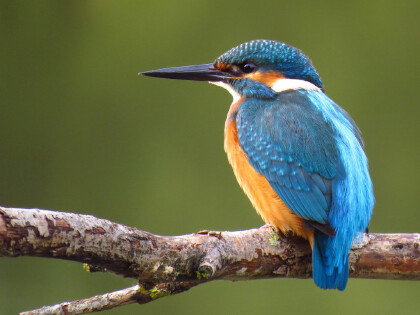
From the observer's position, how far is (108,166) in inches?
136

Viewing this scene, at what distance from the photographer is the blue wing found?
1.99 metres

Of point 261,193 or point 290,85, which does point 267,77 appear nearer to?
point 290,85

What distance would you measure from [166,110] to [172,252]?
A: 1.92 metres

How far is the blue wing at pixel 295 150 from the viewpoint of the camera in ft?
6.52

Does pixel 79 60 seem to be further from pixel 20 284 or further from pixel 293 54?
pixel 293 54

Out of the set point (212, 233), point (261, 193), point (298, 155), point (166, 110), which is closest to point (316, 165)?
point (298, 155)

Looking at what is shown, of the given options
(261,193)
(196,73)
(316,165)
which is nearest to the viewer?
(316,165)

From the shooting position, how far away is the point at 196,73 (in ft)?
8.22

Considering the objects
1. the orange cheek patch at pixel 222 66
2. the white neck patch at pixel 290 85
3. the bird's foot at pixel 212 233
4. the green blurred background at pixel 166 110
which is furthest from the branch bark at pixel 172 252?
the green blurred background at pixel 166 110

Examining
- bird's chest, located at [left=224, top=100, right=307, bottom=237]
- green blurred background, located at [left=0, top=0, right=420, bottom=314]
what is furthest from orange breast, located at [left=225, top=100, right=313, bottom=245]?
green blurred background, located at [left=0, top=0, right=420, bottom=314]

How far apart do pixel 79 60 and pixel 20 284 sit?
1.10 meters

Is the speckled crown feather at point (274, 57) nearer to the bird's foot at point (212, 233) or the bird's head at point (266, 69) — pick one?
the bird's head at point (266, 69)

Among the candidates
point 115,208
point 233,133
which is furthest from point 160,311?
point 233,133

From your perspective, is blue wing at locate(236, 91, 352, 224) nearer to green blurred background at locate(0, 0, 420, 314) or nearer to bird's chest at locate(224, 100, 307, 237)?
bird's chest at locate(224, 100, 307, 237)
